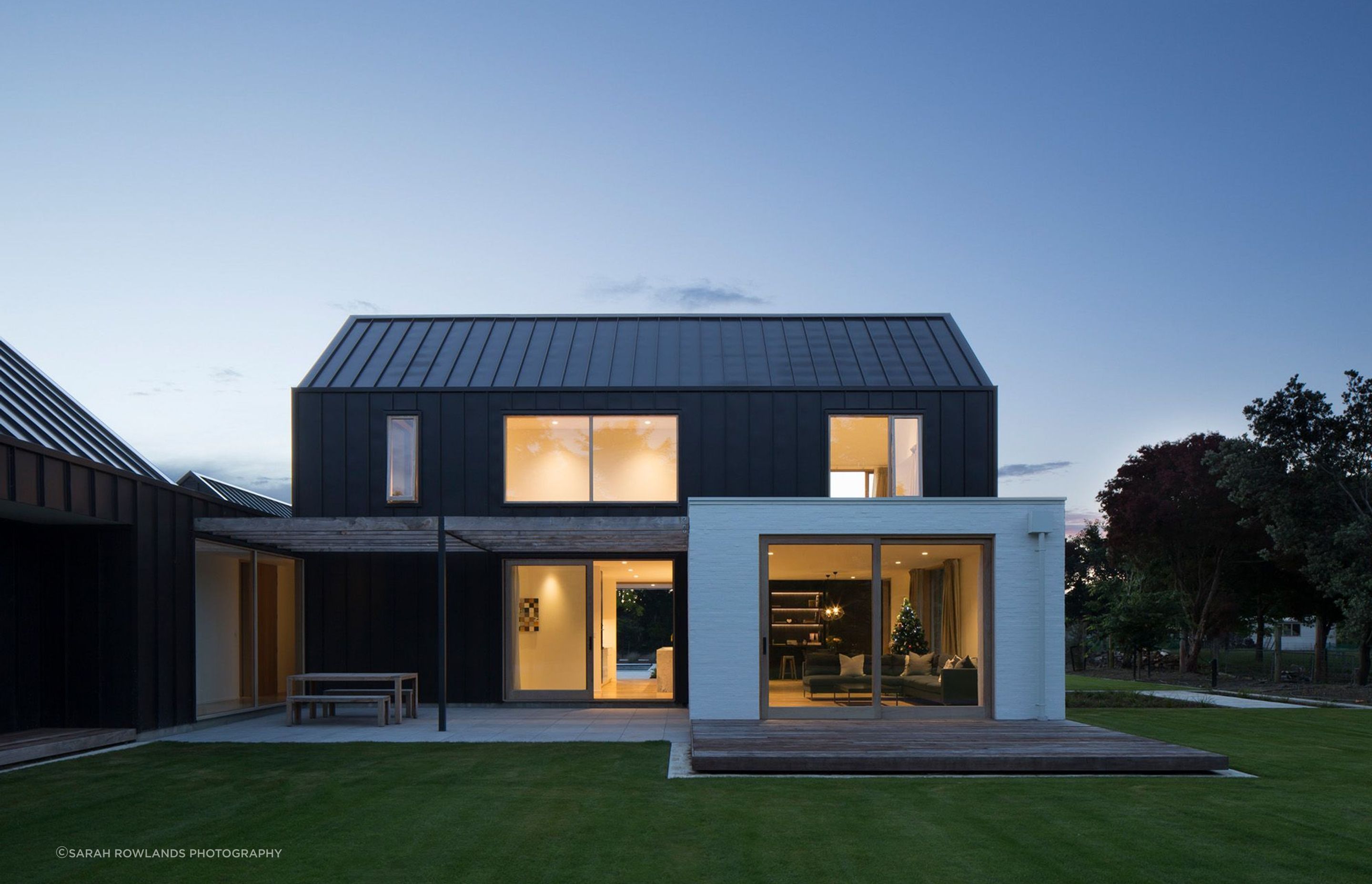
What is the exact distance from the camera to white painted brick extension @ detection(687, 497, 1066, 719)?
11977 mm

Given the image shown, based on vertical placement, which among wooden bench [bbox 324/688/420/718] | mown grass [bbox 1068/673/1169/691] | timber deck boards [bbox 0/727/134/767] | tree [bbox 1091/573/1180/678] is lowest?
mown grass [bbox 1068/673/1169/691]

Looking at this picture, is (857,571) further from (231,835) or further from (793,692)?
(231,835)

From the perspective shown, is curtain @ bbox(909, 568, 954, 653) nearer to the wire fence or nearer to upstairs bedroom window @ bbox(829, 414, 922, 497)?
upstairs bedroom window @ bbox(829, 414, 922, 497)

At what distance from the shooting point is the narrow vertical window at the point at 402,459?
49.7ft

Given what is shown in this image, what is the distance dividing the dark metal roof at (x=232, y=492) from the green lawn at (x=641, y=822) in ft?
33.4

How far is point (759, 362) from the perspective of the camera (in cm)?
1616

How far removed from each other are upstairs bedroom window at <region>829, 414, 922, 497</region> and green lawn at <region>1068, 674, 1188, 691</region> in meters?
7.91

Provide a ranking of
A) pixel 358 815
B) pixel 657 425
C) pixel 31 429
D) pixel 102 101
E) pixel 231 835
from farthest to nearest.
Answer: pixel 657 425, pixel 102 101, pixel 31 429, pixel 358 815, pixel 231 835

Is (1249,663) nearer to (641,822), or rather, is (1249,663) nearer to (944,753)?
(944,753)

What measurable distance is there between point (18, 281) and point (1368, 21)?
20835 mm

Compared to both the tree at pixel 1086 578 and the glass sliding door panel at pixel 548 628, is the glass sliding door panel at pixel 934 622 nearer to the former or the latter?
the glass sliding door panel at pixel 548 628

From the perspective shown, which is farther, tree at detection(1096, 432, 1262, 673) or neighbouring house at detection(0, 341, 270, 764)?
tree at detection(1096, 432, 1262, 673)

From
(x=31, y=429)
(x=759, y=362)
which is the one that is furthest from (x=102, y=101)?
(x=759, y=362)

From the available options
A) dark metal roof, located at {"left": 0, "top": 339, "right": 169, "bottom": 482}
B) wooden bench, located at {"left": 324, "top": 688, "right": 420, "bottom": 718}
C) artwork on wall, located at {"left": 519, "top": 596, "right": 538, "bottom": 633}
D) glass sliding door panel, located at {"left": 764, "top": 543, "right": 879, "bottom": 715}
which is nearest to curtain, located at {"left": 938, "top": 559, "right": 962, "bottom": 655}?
glass sliding door panel, located at {"left": 764, "top": 543, "right": 879, "bottom": 715}
